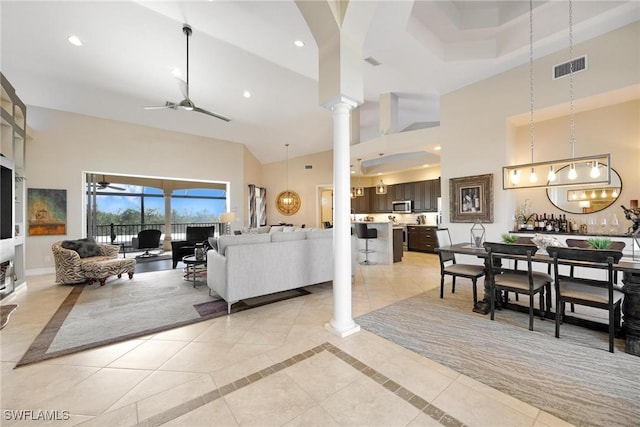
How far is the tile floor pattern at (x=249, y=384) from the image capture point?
1610 millimetres

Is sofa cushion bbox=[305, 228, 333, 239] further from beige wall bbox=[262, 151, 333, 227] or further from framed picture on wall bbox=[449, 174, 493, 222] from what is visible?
beige wall bbox=[262, 151, 333, 227]

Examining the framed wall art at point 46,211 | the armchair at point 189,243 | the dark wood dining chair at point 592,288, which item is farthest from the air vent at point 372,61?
the framed wall art at point 46,211

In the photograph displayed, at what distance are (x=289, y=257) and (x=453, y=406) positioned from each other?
2.52m

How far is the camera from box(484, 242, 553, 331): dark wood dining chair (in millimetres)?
2672

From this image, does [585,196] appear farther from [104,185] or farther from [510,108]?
[104,185]

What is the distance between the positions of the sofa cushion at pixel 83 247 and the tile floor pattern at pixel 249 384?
2464mm

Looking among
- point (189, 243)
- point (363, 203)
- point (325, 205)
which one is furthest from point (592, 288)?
point (325, 205)

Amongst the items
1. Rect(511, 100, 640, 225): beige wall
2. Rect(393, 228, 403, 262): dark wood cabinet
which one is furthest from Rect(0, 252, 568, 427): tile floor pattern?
Rect(511, 100, 640, 225): beige wall

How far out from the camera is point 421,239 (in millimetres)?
7988

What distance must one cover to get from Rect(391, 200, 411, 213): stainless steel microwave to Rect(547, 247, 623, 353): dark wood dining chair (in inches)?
237

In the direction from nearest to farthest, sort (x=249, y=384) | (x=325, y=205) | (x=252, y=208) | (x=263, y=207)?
(x=249, y=384) < (x=252, y=208) < (x=325, y=205) < (x=263, y=207)

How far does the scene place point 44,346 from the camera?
8.17ft

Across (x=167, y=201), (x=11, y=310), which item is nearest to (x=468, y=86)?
(x=11, y=310)

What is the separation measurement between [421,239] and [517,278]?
5149 mm
